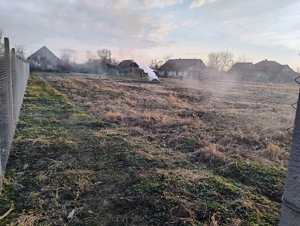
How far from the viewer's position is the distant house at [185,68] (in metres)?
48.4

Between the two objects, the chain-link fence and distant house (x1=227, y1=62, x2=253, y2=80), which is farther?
distant house (x1=227, y1=62, x2=253, y2=80)

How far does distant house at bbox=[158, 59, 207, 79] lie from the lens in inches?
1906

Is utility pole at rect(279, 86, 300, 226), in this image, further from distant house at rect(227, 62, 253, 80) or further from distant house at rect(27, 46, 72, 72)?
distant house at rect(227, 62, 253, 80)

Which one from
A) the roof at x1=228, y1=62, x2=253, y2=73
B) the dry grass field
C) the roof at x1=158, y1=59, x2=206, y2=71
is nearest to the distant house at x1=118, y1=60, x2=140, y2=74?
the roof at x1=158, y1=59, x2=206, y2=71

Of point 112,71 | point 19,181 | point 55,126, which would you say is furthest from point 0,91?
point 112,71

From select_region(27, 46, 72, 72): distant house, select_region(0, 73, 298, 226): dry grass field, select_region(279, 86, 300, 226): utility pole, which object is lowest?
select_region(0, 73, 298, 226): dry grass field

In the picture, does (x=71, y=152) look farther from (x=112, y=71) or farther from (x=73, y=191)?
(x=112, y=71)

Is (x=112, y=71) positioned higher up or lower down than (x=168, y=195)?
higher up

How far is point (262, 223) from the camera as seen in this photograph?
191 cm

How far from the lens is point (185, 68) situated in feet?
160

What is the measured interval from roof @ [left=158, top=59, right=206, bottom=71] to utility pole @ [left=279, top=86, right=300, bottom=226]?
162ft

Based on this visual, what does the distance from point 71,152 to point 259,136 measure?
3.98m

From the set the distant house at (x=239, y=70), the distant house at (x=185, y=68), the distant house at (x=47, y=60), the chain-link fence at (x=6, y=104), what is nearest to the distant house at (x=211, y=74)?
the distant house at (x=185, y=68)

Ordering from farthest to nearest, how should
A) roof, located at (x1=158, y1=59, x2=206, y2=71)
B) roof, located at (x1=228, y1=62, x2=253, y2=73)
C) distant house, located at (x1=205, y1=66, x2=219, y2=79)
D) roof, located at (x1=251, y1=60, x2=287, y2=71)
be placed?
roof, located at (x1=228, y1=62, x2=253, y2=73) < distant house, located at (x1=205, y1=66, x2=219, y2=79) < roof, located at (x1=158, y1=59, x2=206, y2=71) < roof, located at (x1=251, y1=60, x2=287, y2=71)
